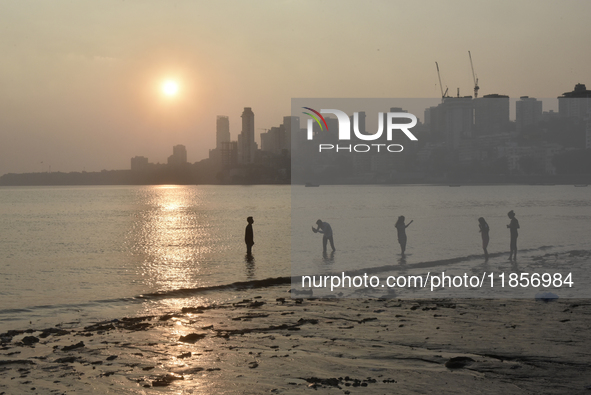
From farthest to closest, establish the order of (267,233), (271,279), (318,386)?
(267,233), (271,279), (318,386)

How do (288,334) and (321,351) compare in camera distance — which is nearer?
(321,351)

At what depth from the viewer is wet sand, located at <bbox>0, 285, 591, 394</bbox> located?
8.17 metres

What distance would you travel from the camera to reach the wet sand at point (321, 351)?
26.8 feet

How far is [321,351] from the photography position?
10.0 m

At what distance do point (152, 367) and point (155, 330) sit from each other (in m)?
3.25

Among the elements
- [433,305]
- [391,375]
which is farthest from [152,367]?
[433,305]

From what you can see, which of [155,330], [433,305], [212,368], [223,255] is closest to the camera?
[212,368]

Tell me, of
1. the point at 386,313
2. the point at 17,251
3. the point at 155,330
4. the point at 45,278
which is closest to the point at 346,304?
the point at 386,313

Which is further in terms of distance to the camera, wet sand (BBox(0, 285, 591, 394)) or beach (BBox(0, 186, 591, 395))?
beach (BBox(0, 186, 591, 395))

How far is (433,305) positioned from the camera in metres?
14.3

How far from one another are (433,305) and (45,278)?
62.3ft

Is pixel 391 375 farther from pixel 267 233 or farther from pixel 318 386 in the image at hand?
pixel 267 233

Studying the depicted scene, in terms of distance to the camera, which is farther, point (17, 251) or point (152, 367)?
point (17, 251)

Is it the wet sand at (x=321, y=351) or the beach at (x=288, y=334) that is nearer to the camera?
the wet sand at (x=321, y=351)
